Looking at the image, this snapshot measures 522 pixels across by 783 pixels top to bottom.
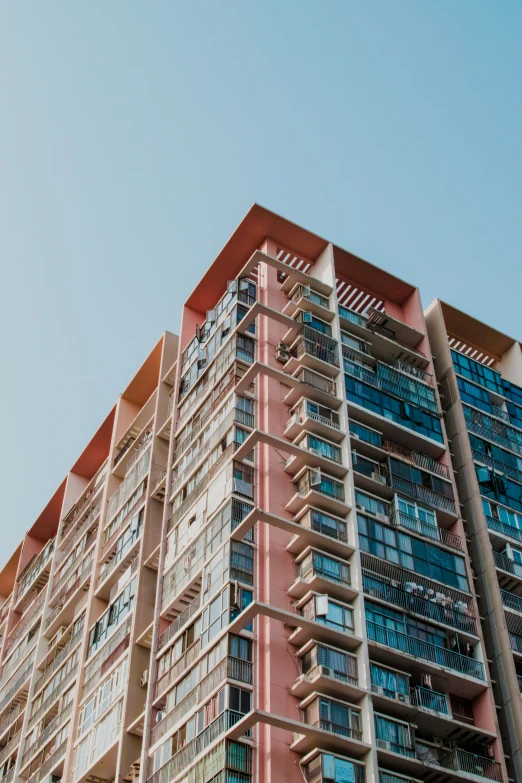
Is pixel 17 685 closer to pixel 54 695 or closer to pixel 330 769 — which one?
pixel 54 695

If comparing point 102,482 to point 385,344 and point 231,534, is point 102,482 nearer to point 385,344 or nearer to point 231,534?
point 385,344

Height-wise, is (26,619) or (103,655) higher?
(26,619)

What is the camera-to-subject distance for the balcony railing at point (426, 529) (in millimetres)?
38906

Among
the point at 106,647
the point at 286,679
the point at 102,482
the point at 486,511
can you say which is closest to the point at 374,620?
the point at 286,679

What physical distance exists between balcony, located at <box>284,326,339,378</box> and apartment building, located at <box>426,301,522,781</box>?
646cm

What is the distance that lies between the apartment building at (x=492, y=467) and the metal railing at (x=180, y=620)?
10568 millimetres

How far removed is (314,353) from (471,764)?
16.8 meters

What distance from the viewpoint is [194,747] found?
3203 cm

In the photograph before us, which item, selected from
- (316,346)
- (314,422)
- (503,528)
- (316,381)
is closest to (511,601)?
(503,528)

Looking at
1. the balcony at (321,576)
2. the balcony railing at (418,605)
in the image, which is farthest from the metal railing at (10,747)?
the balcony railing at (418,605)

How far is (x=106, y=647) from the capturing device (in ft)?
141

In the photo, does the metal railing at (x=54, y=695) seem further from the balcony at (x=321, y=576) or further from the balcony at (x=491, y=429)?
the balcony at (x=491, y=429)

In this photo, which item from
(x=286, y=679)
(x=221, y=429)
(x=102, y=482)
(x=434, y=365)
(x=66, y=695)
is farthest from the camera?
(x=102, y=482)

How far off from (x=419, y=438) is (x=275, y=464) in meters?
7.29
